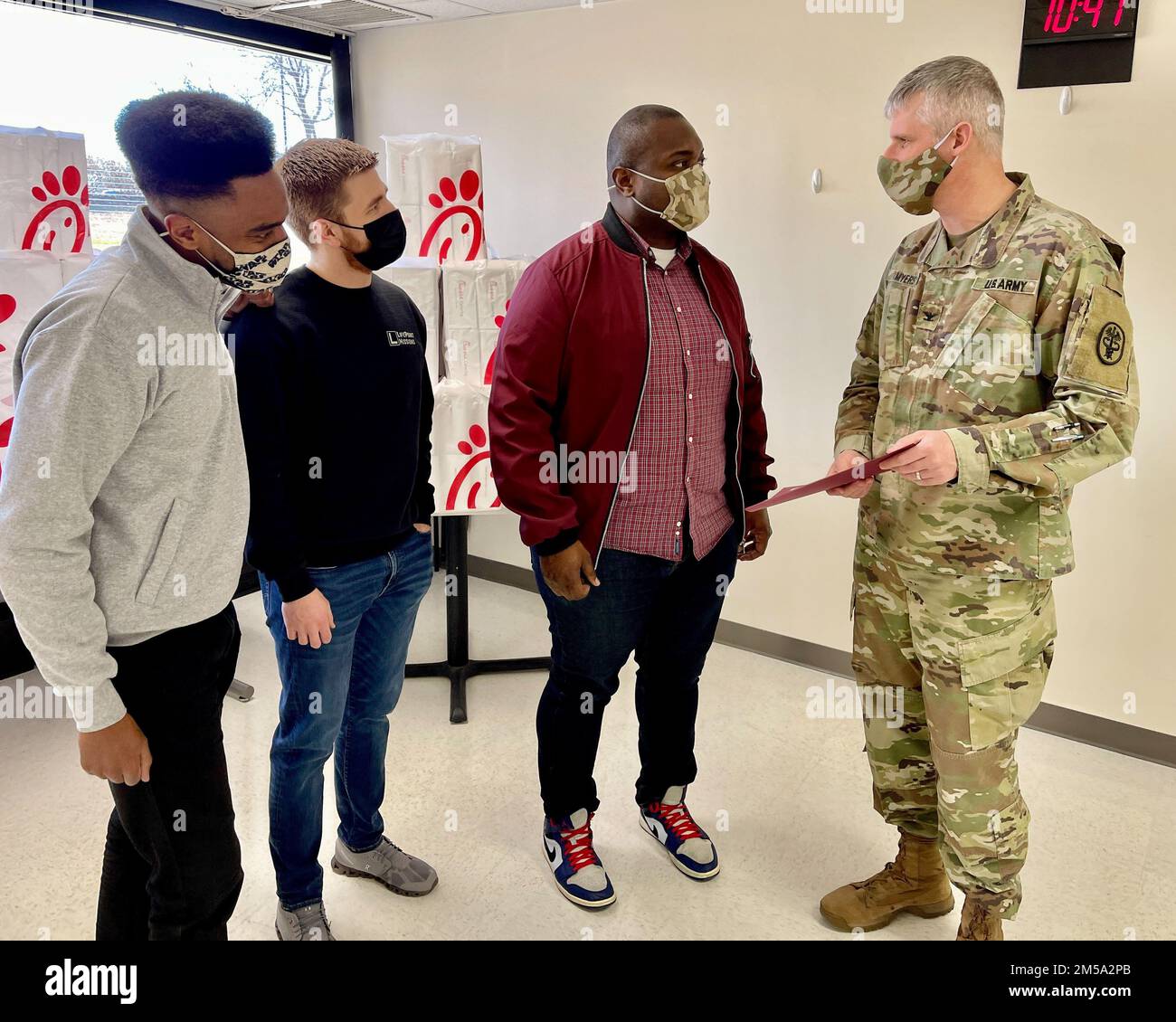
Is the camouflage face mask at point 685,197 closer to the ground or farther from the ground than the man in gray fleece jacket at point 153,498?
farther from the ground

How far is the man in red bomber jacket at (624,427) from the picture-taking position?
1887mm

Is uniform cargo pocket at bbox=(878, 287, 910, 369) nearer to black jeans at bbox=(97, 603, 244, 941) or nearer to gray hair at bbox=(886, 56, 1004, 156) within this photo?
gray hair at bbox=(886, 56, 1004, 156)

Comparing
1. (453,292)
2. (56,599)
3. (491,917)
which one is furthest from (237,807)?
(453,292)

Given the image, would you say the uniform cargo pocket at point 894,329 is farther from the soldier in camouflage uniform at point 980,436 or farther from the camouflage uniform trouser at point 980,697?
the camouflage uniform trouser at point 980,697

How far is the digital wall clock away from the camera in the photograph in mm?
2383

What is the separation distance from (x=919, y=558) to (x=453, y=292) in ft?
5.83

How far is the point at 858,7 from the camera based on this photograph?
2.81m

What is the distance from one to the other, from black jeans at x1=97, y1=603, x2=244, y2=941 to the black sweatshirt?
24 cm

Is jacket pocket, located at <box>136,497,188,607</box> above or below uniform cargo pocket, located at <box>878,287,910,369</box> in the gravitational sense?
below

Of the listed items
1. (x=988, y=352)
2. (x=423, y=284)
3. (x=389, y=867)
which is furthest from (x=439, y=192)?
(x=389, y=867)

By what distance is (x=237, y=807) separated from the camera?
2471 mm

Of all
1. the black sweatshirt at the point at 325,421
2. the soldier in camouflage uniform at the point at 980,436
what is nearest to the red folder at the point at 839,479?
the soldier in camouflage uniform at the point at 980,436

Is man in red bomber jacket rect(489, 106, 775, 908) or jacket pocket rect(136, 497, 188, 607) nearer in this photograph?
jacket pocket rect(136, 497, 188, 607)
